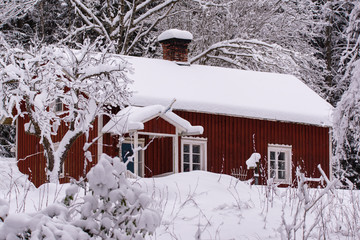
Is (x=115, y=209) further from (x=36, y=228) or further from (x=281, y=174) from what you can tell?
(x=281, y=174)

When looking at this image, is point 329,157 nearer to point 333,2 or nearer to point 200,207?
point 333,2

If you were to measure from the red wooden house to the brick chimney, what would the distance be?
0.03 meters

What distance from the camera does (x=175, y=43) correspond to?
69.3 feet

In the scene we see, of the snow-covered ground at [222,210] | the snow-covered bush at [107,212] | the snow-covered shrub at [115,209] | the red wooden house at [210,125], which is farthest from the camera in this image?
the red wooden house at [210,125]

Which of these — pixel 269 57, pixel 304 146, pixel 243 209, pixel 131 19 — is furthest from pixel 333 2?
pixel 243 209

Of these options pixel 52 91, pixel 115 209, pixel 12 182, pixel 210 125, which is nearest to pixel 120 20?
pixel 210 125

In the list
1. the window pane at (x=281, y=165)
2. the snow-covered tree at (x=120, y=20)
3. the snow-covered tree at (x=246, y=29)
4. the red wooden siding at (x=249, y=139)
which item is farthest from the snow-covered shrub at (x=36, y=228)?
the snow-covered tree at (x=246, y=29)

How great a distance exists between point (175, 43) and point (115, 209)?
652 inches

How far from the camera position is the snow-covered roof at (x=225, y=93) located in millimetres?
17903

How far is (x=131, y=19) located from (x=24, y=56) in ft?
41.4

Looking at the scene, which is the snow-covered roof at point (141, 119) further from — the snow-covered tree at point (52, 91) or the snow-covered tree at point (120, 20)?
the snow-covered tree at point (120, 20)

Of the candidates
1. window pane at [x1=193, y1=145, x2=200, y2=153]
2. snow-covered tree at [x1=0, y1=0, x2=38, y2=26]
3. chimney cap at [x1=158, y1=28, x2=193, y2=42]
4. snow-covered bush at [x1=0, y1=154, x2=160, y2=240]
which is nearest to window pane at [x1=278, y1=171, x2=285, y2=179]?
window pane at [x1=193, y1=145, x2=200, y2=153]

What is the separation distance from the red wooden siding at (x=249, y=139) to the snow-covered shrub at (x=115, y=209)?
1330 cm

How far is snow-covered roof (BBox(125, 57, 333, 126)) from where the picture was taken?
17903mm
